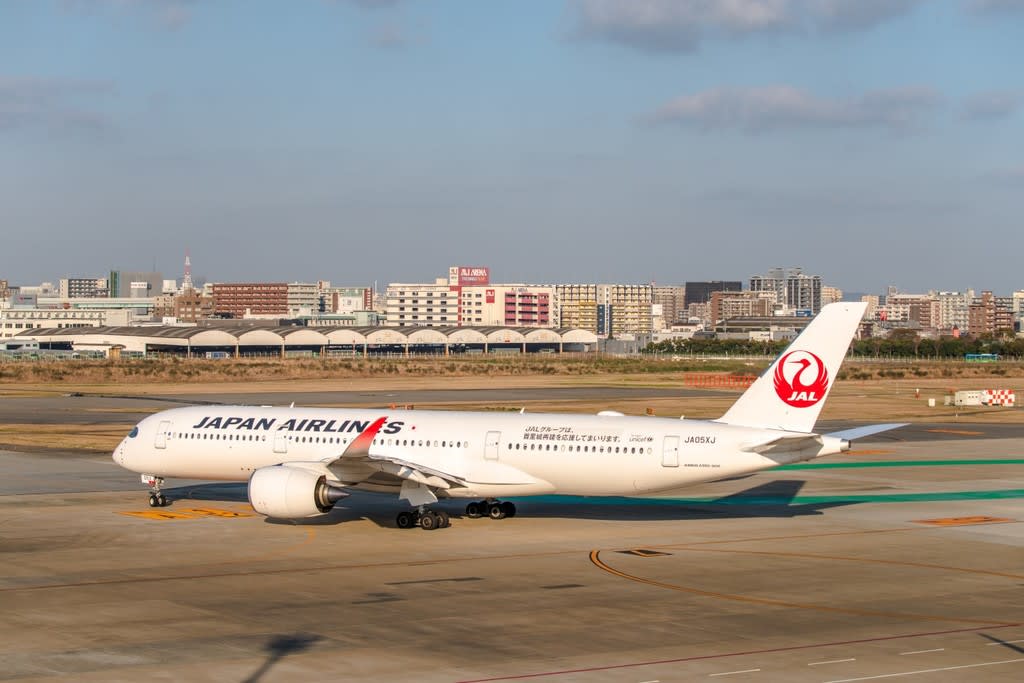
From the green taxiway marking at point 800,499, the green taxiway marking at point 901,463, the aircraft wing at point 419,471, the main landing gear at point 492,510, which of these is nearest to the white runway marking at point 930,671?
the aircraft wing at point 419,471

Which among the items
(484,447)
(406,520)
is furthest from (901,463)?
(406,520)

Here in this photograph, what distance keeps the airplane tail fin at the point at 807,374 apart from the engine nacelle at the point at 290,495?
1497 cm

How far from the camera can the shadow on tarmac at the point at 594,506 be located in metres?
46.4

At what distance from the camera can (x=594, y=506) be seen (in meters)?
49.7

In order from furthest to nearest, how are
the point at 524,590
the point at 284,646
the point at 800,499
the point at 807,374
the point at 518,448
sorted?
the point at 800,499 → the point at 518,448 → the point at 807,374 → the point at 524,590 → the point at 284,646

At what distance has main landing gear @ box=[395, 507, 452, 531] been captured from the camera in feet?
141

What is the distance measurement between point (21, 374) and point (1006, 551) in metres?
133

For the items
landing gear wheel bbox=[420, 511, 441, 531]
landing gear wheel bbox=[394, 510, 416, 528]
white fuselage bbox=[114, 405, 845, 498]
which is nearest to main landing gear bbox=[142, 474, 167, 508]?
white fuselage bbox=[114, 405, 845, 498]

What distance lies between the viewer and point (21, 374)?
486 ft

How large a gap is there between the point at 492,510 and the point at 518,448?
3.78 m

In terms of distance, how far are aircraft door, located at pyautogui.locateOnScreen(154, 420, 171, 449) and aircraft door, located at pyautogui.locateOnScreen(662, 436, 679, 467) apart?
1992 centimetres

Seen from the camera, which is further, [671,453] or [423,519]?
[423,519]

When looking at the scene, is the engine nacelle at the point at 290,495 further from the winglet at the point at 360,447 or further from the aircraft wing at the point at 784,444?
the aircraft wing at the point at 784,444

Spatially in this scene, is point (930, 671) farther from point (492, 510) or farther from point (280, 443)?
point (280, 443)
